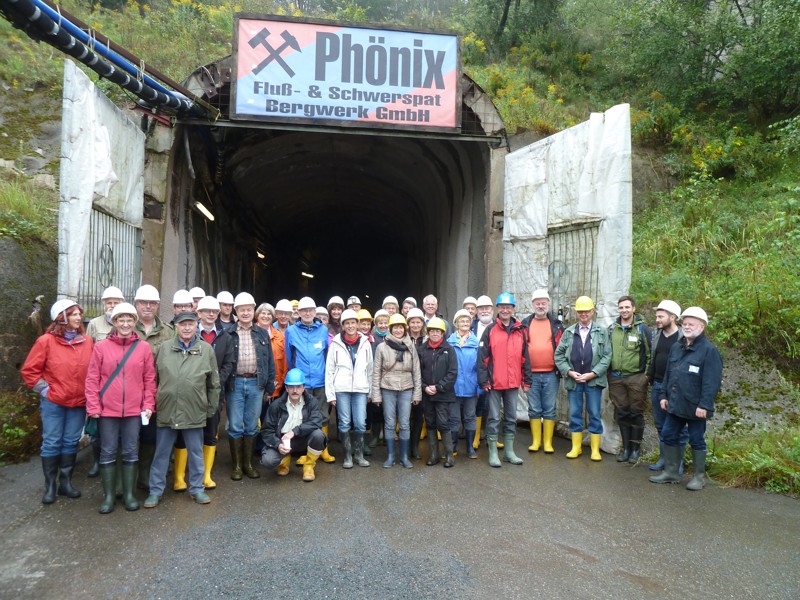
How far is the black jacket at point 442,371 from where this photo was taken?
608cm

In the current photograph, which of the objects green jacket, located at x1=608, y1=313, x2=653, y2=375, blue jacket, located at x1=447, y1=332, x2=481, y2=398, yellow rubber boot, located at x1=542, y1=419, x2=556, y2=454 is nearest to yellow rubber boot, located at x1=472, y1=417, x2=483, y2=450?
blue jacket, located at x1=447, y1=332, x2=481, y2=398

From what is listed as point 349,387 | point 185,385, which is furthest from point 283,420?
→ point 185,385

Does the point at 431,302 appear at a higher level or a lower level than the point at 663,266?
lower

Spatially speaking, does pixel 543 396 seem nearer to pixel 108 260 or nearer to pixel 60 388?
pixel 60 388

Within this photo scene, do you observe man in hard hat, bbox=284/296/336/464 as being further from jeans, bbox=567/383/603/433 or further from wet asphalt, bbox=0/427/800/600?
jeans, bbox=567/383/603/433

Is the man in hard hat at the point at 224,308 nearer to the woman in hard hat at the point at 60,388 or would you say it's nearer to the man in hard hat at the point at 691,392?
the woman in hard hat at the point at 60,388

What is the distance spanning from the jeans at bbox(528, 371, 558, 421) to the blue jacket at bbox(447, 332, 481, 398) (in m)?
0.84

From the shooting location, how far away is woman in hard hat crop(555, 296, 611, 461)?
643cm

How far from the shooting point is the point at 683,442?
18.6 ft

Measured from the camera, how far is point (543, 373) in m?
6.77

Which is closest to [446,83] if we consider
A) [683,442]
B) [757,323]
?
[757,323]

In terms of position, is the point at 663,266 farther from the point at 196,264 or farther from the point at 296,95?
the point at 196,264

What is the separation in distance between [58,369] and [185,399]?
1146 millimetres

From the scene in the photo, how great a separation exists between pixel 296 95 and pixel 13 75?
23.4 ft
